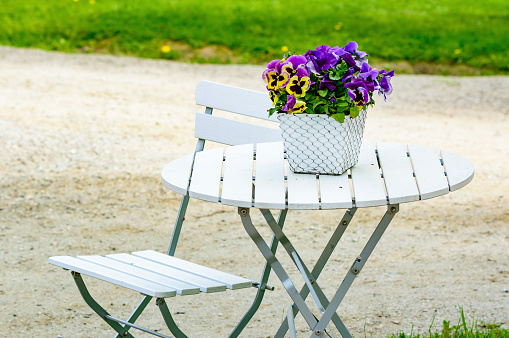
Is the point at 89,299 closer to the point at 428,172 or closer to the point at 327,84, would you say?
the point at 327,84

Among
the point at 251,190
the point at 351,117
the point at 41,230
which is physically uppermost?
the point at 351,117

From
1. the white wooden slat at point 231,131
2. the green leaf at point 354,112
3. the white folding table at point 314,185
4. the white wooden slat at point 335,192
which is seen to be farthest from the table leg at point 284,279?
the white wooden slat at point 231,131

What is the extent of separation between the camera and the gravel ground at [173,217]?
3.54 m

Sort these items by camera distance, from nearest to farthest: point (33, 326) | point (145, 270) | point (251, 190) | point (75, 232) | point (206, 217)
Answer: point (251, 190) → point (145, 270) → point (33, 326) → point (75, 232) → point (206, 217)

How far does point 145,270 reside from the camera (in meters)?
2.59

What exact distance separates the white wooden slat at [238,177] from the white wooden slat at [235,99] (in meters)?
0.38

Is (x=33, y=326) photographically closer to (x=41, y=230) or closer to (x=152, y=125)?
(x=41, y=230)

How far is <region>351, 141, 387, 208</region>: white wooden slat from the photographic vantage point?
7.00 ft

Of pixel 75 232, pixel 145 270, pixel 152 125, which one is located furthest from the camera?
pixel 152 125

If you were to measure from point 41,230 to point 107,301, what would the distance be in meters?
1.20

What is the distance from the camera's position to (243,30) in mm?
11359

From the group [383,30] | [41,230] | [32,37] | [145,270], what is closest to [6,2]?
[32,37]

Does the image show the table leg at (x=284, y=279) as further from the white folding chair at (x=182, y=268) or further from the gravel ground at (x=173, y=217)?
the gravel ground at (x=173, y=217)

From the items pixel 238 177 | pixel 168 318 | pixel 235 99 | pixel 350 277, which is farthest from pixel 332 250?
pixel 235 99
